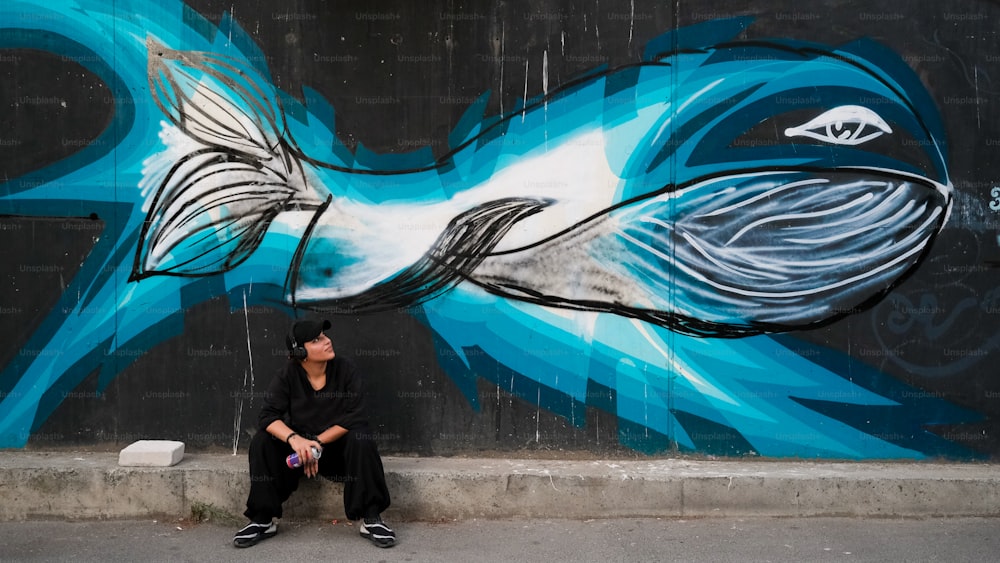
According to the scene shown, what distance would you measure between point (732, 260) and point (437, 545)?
2.48 meters

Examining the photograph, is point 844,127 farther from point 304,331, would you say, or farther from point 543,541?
point 304,331

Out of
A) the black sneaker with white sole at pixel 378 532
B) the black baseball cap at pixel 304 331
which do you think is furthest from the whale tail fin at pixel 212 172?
the black sneaker with white sole at pixel 378 532

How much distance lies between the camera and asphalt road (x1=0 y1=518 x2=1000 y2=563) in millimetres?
4582

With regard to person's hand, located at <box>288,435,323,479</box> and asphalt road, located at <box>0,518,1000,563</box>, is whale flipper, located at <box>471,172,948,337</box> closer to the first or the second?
asphalt road, located at <box>0,518,1000,563</box>

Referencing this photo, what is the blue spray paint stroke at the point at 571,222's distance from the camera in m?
5.49

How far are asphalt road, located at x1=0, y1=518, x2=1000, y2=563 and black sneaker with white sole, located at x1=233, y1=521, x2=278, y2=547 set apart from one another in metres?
0.04

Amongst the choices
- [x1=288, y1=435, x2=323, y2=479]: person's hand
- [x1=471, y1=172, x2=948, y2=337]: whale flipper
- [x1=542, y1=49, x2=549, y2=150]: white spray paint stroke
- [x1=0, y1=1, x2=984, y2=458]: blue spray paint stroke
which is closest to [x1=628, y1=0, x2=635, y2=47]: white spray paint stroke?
[x1=0, y1=1, x2=984, y2=458]: blue spray paint stroke

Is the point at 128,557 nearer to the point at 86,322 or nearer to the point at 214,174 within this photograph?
the point at 86,322

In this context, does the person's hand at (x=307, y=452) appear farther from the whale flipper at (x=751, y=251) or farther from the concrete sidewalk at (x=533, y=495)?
the whale flipper at (x=751, y=251)

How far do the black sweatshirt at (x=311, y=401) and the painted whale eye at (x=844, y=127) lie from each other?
3.07 metres

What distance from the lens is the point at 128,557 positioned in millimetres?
4555

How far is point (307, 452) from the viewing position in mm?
4738

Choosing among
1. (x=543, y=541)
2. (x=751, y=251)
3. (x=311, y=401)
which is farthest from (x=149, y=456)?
(x=751, y=251)

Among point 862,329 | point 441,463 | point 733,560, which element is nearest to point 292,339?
point 441,463
